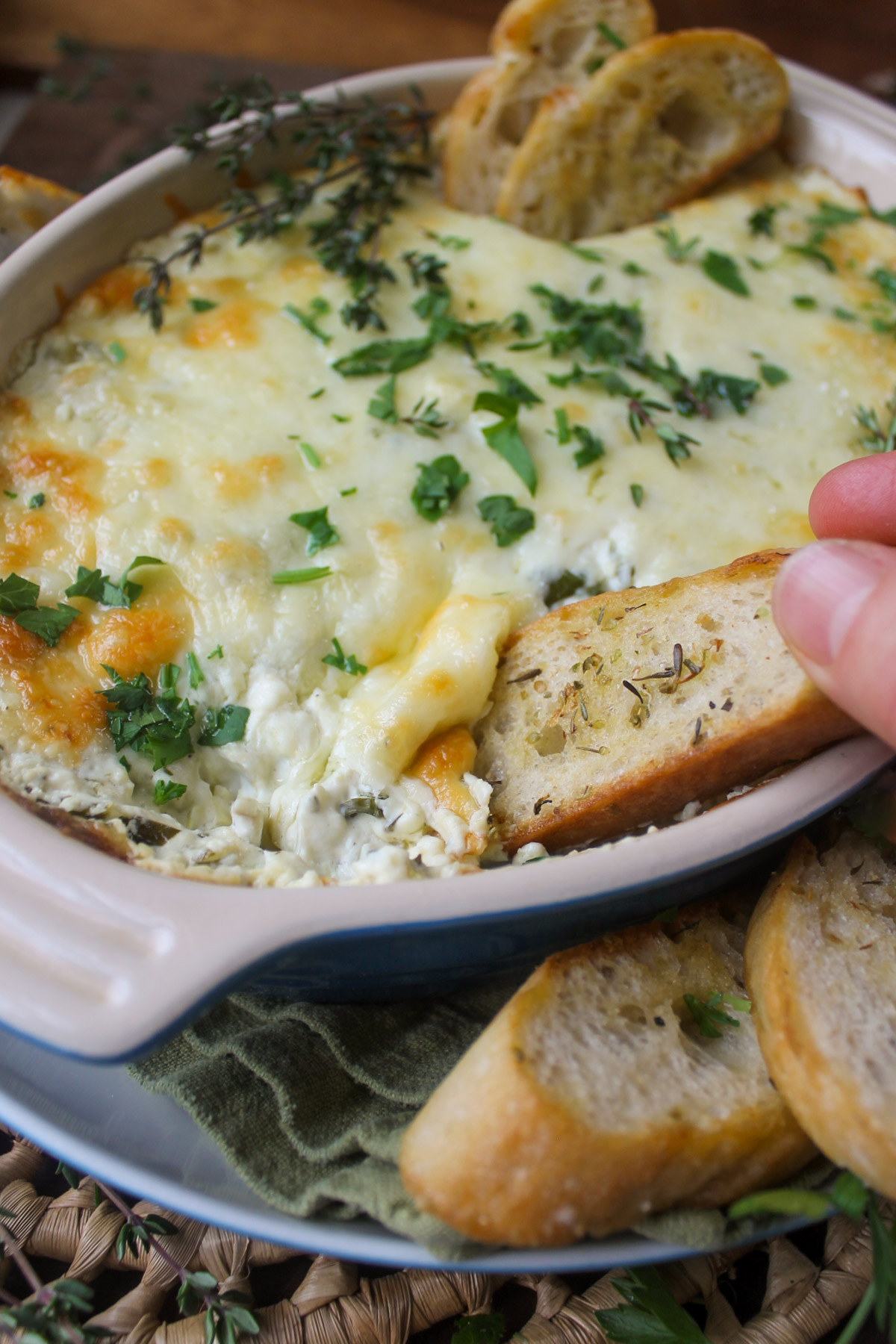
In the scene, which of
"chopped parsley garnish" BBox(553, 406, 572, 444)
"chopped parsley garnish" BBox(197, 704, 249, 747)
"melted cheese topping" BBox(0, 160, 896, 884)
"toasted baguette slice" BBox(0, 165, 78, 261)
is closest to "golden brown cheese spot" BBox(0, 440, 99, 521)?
"melted cheese topping" BBox(0, 160, 896, 884)

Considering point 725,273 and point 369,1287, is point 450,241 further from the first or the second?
point 369,1287

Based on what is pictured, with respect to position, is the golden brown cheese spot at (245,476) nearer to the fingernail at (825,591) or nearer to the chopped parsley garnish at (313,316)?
the chopped parsley garnish at (313,316)

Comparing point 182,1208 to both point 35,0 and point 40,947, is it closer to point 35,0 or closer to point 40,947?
point 40,947

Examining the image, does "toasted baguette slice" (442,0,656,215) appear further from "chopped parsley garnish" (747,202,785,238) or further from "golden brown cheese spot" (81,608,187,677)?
"golden brown cheese spot" (81,608,187,677)

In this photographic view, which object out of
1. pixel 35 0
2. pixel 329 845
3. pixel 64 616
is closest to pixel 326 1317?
pixel 329 845

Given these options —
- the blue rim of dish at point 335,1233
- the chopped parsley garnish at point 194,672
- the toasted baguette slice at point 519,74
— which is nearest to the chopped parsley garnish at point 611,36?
the toasted baguette slice at point 519,74

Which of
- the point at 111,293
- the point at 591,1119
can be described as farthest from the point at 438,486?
the point at 591,1119
